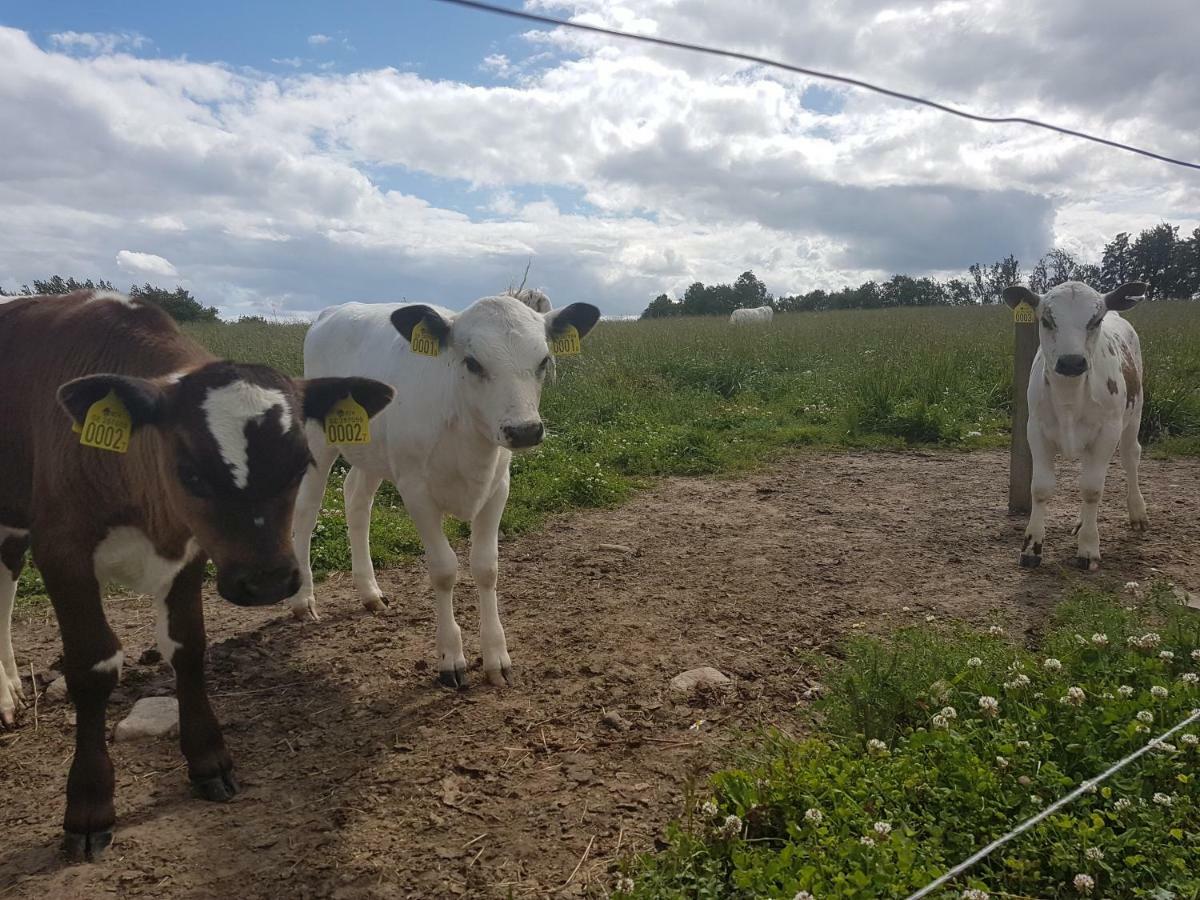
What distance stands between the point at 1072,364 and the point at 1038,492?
97 cm

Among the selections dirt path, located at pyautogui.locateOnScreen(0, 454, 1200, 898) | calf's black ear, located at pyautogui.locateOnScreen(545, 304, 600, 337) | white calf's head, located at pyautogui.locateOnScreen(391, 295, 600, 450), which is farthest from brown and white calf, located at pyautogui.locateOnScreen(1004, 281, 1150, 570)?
white calf's head, located at pyautogui.locateOnScreen(391, 295, 600, 450)

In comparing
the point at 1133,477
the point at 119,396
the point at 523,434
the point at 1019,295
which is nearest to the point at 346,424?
the point at 523,434

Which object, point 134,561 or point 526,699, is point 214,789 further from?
point 526,699

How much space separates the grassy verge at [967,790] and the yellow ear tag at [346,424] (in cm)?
208

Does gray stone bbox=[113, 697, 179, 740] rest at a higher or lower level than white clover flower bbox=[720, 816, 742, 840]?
lower

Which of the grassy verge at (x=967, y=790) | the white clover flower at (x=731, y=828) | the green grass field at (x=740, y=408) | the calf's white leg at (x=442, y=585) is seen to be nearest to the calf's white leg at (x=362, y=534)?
the green grass field at (x=740, y=408)

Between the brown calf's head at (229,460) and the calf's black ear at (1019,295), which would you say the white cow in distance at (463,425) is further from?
the calf's black ear at (1019,295)

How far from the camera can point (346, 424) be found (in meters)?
3.63

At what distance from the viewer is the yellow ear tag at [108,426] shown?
2961 mm

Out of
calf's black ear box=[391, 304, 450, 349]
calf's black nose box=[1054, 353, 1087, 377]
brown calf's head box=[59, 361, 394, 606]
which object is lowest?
brown calf's head box=[59, 361, 394, 606]

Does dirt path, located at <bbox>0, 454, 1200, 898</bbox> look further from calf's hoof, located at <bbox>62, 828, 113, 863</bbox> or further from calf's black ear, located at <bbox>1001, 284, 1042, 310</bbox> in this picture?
calf's black ear, located at <bbox>1001, 284, 1042, 310</bbox>

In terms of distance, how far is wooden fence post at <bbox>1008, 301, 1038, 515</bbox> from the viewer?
23.7ft

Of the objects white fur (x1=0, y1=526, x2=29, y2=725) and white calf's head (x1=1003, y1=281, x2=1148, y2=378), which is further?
white calf's head (x1=1003, y1=281, x2=1148, y2=378)

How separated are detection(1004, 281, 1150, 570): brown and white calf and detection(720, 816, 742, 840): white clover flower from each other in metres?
4.26
